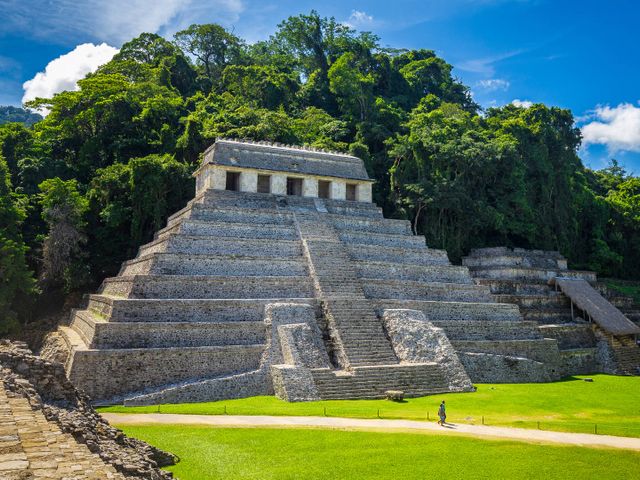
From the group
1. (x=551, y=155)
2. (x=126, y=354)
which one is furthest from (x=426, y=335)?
(x=551, y=155)

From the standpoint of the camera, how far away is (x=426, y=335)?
23.1 m

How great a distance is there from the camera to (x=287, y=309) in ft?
74.9

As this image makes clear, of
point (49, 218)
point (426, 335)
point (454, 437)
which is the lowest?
point (454, 437)

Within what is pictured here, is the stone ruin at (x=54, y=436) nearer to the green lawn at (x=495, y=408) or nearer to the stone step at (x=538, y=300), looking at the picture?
the green lawn at (x=495, y=408)

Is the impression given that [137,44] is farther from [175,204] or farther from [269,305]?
[269,305]

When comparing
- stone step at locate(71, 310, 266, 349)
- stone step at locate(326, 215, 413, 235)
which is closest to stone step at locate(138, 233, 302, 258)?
stone step at locate(326, 215, 413, 235)

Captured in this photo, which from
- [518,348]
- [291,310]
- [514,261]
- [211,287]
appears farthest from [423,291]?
[514,261]

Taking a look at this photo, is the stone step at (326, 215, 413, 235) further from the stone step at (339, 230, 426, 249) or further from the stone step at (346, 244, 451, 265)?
the stone step at (346, 244, 451, 265)

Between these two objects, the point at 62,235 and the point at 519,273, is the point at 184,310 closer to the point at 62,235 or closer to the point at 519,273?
the point at 62,235

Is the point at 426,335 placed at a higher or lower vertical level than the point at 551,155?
lower

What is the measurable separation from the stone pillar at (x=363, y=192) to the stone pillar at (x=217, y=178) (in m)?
8.15

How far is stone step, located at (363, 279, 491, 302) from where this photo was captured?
26.2m

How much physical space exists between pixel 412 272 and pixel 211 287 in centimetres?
1037

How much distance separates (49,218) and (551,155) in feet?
124
